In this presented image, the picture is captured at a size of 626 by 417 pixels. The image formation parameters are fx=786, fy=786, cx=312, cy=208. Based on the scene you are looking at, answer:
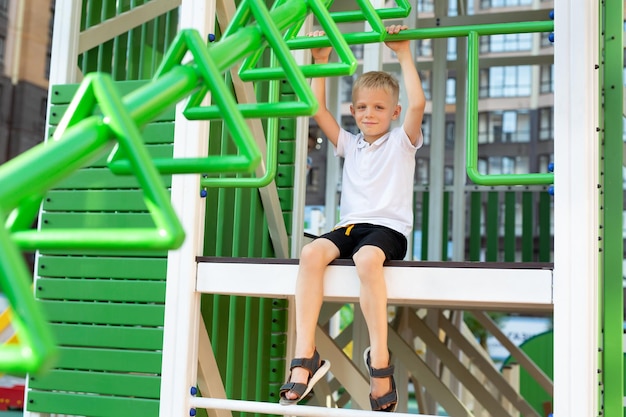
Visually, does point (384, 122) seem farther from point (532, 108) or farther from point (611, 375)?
point (532, 108)

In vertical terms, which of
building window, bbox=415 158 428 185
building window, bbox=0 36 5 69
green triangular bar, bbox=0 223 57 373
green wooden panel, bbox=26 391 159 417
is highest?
building window, bbox=0 36 5 69

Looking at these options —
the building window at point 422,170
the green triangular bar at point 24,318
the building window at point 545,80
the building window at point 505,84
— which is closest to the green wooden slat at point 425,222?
the green triangular bar at point 24,318

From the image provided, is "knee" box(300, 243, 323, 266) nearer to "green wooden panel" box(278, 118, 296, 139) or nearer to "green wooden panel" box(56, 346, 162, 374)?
"green wooden panel" box(56, 346, 162, 374)

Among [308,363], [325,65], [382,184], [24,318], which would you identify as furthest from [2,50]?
[24,318]

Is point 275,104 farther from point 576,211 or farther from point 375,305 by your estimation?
point 576,211

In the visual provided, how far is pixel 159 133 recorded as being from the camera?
8.91 ft

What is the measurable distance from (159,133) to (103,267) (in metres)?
0.51

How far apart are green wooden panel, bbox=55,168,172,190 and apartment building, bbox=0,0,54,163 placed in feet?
54.5

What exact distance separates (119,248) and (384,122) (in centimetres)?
177

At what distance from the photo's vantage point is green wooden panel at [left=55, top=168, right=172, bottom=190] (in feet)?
9.12

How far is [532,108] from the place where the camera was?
29.9 metres

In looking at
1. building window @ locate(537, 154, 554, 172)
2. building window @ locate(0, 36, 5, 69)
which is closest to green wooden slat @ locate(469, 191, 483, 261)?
building window @ locate(0, 36, 5, 69)

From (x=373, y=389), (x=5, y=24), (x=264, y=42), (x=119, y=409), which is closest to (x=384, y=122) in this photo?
(x=373, y=389)

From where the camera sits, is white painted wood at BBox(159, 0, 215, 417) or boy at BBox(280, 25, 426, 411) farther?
white painted wood at BBox(159, 0, 215, 417)
